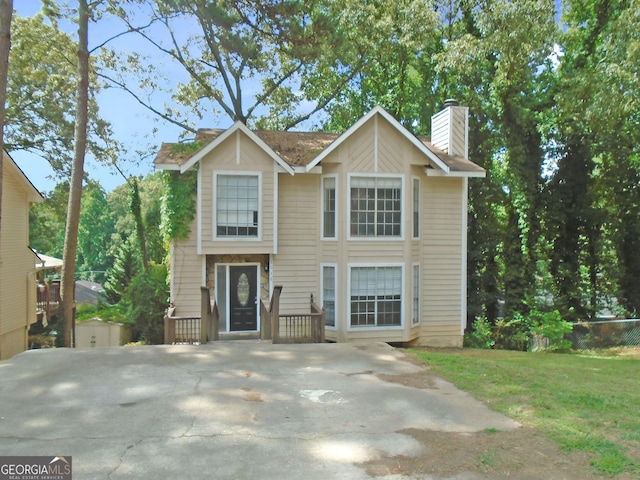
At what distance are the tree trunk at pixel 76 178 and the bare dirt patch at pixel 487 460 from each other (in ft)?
48.7

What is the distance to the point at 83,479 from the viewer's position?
4273 millimetres

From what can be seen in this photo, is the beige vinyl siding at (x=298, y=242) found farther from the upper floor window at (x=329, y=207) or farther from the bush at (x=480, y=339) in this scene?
the bush at (x=480, y=339)

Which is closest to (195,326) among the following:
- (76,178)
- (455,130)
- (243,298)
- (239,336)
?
(239,336)

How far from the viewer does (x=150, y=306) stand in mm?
18609

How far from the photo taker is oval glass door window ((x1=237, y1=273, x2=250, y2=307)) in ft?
45.4

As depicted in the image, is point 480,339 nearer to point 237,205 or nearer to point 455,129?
point 455,129

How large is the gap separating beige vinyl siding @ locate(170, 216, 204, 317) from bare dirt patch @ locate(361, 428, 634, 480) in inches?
356

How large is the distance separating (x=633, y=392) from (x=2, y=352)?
18017 millimetres

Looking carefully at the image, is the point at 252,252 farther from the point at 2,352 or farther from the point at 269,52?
the point at 269,52

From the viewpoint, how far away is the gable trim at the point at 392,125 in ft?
43.3

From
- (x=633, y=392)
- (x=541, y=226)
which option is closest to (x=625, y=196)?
(x=541, y=226)

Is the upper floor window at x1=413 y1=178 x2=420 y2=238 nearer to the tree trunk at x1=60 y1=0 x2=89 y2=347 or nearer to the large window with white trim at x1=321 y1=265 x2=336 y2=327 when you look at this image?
the large window with white trim at x1=321 y1=265 x2=336 y2=327

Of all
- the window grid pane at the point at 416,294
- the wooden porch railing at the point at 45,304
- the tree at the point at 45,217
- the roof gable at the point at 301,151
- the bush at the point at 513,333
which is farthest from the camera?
the tree at the point at 45,217

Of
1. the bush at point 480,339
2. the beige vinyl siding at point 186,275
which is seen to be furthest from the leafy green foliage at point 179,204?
the bush at point 480,339
